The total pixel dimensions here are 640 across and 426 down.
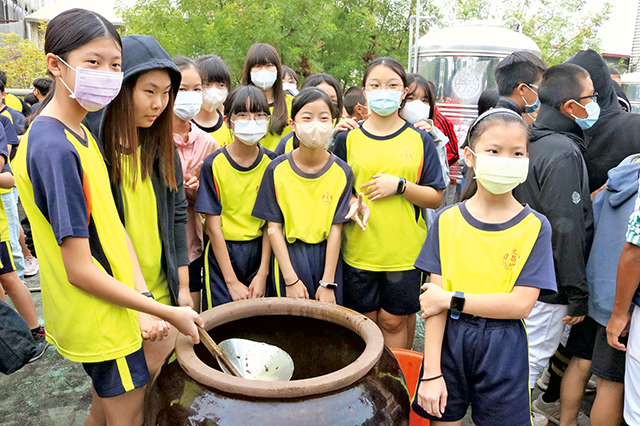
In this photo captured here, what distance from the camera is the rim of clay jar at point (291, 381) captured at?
1550mm

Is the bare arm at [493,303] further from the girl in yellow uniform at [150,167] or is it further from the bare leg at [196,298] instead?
the bare leg at [196,298]

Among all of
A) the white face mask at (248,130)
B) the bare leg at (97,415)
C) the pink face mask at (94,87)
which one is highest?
the pink face mask at (94,87)

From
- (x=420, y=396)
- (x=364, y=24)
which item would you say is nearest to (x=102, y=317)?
(x=420, y=396)

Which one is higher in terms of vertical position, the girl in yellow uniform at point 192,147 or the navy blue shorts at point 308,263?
the girl in yellow uniform at point 192,147

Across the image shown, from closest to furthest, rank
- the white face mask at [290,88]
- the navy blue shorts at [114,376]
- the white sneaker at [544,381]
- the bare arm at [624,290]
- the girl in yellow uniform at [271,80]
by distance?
the navy blue shorts at [114,376] < the bare arm at [624,290] < the white sneaker at [544,381] < the girl in yellow uniform at [271,80] < the white face mask at [290,88]

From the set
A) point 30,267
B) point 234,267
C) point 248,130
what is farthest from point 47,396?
point 30,267

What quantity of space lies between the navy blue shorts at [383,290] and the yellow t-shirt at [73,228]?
1377 mm

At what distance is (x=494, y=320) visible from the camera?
2002 millimetres

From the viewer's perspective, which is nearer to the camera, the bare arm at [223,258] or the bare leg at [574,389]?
the bare leg at [574,389]

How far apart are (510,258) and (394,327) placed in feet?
3.87

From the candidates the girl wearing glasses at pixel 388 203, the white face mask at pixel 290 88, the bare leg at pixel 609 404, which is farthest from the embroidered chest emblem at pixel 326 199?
the white face mask at pixel 290 88

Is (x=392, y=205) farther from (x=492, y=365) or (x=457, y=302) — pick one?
(x=492, y=365)

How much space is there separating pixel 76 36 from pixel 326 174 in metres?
1.45

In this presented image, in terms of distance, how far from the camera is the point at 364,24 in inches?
480
